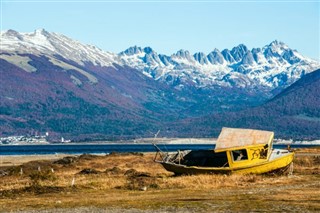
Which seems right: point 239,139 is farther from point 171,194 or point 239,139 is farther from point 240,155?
point 171,194

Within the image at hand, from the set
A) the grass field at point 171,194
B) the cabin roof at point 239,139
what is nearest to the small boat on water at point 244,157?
the cabin roof at point 239,139

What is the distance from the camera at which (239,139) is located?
5909cm

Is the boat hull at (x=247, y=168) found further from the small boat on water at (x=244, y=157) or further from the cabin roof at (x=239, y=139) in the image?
the cabin roof at (x=239, y=139)

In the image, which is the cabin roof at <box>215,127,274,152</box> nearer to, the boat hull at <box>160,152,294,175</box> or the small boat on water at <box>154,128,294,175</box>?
the small boat on water at <box>154,128,294,175</box>

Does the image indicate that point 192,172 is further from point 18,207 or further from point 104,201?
point 18,207

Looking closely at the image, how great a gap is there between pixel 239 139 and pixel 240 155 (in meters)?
1.27

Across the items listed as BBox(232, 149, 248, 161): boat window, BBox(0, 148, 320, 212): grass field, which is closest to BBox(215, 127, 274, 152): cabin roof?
BBox(232, 149, 248, 161): boat window

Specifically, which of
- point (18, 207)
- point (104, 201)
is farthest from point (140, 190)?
point (18, 207)

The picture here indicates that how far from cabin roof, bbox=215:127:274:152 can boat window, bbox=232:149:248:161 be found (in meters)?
0.55

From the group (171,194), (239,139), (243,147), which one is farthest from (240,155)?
(171,194)

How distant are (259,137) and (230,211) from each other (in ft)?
77.2

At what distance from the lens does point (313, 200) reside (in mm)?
40031

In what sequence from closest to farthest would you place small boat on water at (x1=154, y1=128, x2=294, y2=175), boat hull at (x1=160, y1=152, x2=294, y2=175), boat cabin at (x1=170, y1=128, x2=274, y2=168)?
boat hull at (x1=160, y1=152, x2=294, y2=175)
small boat on water at (x1=154, y1=128, x2=294, y2=175)
boat cabin at (x1=170, y1=128, x2=274, y2=168)

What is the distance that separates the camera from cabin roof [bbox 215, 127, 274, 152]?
193ft
